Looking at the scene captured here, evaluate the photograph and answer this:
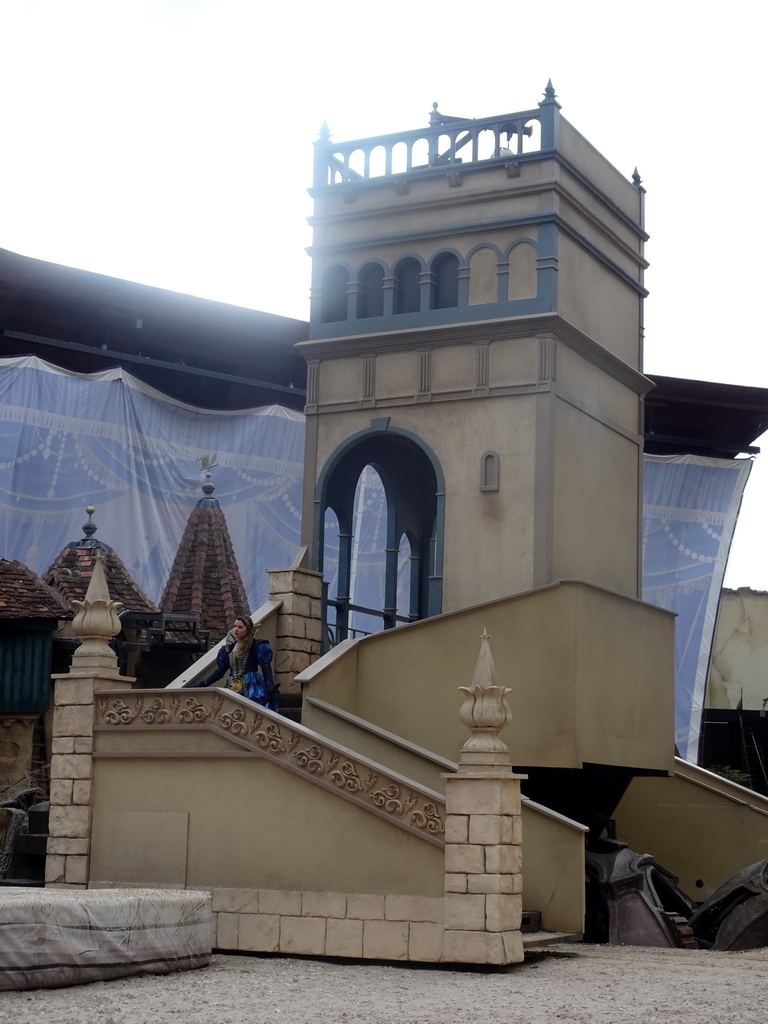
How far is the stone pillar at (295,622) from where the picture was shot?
16.7m

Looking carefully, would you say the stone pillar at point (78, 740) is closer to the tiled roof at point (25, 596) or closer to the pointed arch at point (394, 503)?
the pointed arch at point (394, 503)

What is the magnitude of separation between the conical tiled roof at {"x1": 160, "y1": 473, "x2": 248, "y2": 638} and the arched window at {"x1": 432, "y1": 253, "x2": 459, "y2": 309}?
1122 centimetres

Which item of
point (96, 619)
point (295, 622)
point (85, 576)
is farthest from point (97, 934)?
point (85, 576)

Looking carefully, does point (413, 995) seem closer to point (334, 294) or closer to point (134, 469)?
point (334, 294)

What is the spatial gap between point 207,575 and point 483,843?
1953 centimetres

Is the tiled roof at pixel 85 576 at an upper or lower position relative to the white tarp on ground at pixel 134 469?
lower

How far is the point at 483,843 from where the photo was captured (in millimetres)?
→ 12102

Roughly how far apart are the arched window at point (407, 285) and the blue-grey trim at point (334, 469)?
160 centimetres

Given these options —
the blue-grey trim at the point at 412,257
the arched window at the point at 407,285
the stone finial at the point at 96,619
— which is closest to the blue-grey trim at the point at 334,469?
the arched window at the point at 407,285

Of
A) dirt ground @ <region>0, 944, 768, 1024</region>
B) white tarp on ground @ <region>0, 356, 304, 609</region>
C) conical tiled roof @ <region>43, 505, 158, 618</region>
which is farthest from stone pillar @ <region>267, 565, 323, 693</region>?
white tarp on ground @ <region>0, 356, 304, 609</region>

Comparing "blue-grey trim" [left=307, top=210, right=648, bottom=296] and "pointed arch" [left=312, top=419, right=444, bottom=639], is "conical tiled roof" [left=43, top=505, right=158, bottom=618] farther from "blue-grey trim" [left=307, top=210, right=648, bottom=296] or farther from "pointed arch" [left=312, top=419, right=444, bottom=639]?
"blue-grey trim" [left=307, top=210, right=648, bottom=296]

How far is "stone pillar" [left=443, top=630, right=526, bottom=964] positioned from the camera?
1197 centimetres

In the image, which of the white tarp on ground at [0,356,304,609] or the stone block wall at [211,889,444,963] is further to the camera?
the white tarp on ground at [0,356,304,609]

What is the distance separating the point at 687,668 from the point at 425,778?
22798 millimetres
